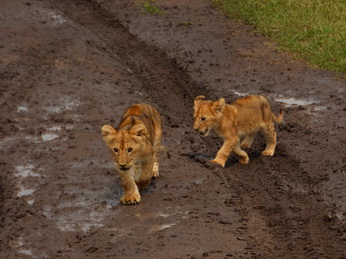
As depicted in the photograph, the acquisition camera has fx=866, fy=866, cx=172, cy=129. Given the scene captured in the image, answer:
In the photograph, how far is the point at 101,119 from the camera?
526 inches

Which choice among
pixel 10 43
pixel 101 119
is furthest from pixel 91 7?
pixel 101 119

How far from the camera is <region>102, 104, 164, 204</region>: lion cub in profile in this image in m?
10.1

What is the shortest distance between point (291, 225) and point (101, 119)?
14.1 feet

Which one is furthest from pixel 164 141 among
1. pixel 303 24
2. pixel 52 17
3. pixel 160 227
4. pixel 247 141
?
pixel 52 17

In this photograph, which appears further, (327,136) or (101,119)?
(101,119)

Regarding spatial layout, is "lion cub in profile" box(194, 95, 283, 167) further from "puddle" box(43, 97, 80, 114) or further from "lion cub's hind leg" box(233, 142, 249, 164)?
"puddle" box(43, 97, 80, 114)

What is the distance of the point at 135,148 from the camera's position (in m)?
10.2

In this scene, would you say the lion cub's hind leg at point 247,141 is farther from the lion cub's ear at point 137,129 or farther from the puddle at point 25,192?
the puddle at point 25,192

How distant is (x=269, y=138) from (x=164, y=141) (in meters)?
1.55

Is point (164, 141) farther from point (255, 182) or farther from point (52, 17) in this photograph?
point (52, 17)

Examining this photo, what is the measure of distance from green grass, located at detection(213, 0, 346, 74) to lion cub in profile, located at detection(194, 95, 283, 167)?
3230mm

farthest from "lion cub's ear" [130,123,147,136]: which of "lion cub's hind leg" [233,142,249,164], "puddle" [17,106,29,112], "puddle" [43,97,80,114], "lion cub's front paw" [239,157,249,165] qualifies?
"puddle" [17,106,29,112]

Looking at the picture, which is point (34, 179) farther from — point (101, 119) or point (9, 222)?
point (101, 119)

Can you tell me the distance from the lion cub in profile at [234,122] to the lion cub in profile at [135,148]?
822mm
